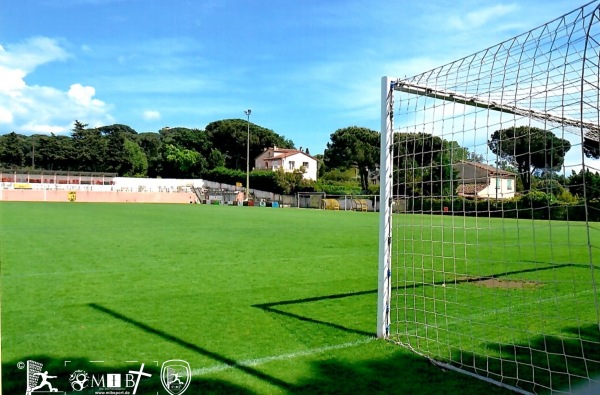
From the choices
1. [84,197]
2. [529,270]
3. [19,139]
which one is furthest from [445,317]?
[19,139]

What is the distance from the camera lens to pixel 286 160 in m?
75.2

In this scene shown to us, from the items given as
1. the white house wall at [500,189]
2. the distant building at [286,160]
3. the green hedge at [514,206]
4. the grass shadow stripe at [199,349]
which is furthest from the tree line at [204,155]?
the grass shadow stripe at [199,349]

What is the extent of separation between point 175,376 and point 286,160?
71631 millimetres

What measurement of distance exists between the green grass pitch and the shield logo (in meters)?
0.06

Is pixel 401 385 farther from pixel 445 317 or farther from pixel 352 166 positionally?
pixel 352 166

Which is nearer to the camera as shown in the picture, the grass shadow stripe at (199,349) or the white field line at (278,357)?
the grass shadow stripe at (199,349)

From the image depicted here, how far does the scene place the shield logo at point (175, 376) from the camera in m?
3.71

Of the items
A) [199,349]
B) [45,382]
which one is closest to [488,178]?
[199,349]

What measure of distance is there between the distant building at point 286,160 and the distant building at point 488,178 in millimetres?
66487

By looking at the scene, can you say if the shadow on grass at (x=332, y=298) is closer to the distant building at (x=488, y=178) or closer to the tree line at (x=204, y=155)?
the distant building at (x=488, y=178)

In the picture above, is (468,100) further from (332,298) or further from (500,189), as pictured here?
(332,298)

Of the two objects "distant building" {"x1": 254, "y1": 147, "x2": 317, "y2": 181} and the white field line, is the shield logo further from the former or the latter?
"distant building" {"x1": 254, "y1": 147, "x2": 317, "y2": 181}

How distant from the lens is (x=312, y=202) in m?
51.8

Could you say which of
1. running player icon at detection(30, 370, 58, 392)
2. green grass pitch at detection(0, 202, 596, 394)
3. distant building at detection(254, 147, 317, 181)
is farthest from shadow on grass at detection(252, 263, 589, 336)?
distant building at detection(254, 147, 317, 181)
